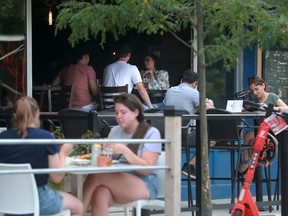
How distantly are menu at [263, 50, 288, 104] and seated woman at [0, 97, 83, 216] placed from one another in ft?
19.4

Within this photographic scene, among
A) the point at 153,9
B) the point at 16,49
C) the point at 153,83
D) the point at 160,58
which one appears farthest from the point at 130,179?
the point at 160,58

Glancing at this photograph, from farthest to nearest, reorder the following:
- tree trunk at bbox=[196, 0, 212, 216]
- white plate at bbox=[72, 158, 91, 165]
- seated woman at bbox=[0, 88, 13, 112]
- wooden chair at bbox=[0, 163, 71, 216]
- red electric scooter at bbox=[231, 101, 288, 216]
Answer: seated woman at bbox=[0, 88, 13, 112], red electric scooter at bbox=[231, 101, 288, 216], tree trunk at bbox=[196, 0, 212, 216], white plate at bbox=[72, 158, 91, 165], wooden chair at bbox=[0, 163, 71, 216]

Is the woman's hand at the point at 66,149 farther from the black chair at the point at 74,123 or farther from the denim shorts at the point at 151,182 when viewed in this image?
the black chair at the point at 74,123

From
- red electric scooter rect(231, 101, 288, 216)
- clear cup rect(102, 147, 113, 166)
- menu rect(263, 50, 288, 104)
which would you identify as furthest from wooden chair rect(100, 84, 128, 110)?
clear cup rect(102, 147, 113, 166)

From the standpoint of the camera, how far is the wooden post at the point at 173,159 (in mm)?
5902

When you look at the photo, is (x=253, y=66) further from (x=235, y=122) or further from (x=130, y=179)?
(x=130, y=179)

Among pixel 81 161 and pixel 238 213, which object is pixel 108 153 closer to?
pixel 81 161

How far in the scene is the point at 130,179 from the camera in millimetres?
6207

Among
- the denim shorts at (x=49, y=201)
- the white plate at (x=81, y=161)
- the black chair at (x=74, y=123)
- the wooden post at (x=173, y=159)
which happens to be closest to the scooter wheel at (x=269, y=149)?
the wooden post at (x=173, y=159)

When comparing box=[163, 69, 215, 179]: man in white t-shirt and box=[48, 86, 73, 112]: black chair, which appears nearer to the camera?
box=[163, 69, 215, 179]: man in white t-shirt

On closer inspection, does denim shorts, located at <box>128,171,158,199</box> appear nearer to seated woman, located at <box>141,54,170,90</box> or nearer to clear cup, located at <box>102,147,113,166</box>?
clear cup, located at <box>102,147,113,166</box>

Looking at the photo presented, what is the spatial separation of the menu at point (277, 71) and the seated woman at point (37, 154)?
19.4ft

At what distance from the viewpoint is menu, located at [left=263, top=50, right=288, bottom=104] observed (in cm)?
1118

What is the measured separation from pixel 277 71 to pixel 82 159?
578 centimetres
